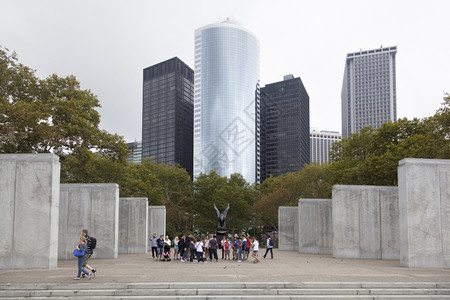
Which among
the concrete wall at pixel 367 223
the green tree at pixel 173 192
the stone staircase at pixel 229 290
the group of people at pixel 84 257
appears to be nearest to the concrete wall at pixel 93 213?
the group of people at pixel 84 257

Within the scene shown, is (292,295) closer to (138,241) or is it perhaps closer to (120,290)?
(120,290)

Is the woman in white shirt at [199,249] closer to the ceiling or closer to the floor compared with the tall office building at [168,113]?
closer to the floor

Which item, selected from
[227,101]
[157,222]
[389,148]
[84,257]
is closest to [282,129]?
[227,101]

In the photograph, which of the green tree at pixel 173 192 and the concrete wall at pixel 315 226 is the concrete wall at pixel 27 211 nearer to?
the concrete wall at pixel 315 226

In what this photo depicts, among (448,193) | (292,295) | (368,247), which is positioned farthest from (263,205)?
(292,295)

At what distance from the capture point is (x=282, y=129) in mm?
141125

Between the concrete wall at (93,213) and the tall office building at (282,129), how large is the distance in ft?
374

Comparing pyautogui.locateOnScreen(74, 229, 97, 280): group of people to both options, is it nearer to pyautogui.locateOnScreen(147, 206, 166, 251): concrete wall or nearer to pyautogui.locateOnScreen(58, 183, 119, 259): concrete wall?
pyautogui.locateOnScreen(58, 183, 119, 259): concrete wall

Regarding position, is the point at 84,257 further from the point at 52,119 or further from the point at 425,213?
the point at 52,119

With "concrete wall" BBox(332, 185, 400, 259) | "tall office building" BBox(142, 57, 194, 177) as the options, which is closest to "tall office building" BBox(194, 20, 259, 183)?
"tall office building" BBox(142, 57, 194, 177)

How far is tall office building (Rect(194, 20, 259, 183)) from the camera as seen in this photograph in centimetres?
11606

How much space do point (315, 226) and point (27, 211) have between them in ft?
72.9

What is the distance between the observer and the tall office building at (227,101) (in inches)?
4569

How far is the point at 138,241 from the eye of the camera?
3262cm
